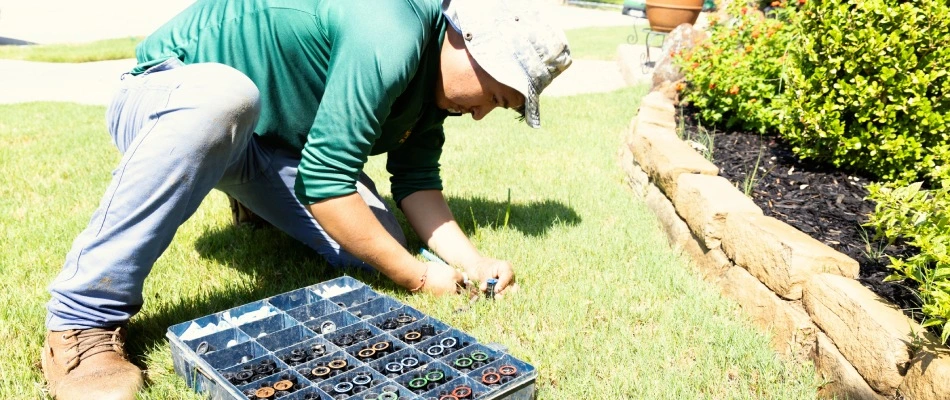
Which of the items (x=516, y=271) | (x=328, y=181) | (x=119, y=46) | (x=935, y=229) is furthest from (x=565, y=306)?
(x=119, y=46)

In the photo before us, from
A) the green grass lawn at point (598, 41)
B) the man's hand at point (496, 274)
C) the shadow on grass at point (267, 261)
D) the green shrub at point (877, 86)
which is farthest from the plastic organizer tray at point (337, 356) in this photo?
the green grass lawn at point (598, 41)

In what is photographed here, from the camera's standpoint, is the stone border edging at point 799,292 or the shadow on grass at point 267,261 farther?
the shadow on grass at point 267,261

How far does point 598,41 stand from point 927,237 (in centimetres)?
1285

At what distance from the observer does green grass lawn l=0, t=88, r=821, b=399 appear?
2258 mm

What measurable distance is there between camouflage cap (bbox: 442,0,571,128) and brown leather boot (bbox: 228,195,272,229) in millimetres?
1578

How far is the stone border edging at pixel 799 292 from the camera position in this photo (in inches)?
77.2

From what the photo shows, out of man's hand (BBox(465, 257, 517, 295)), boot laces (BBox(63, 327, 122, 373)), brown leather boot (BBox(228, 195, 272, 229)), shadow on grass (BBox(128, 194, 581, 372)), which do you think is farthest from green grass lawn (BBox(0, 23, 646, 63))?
boot laces (BBox(63, 327, 122, 373))

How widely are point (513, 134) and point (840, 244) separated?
121 inches

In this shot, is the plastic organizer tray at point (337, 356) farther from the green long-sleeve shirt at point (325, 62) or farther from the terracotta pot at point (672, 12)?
the terracotta pot at point (672, 12)

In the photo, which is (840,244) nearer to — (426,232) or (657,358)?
(657,358)

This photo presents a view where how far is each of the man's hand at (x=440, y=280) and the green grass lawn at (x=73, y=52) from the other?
1030 cm

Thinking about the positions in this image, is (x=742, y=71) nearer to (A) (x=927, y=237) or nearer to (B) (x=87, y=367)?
(A) (x=927, y=237)

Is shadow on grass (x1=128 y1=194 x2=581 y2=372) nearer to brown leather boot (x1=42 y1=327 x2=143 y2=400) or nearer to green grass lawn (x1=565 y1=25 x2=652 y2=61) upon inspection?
brown leather boot (x1=42 y1=327 x2=143 y2=400)

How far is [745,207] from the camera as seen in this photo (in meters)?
2.98
